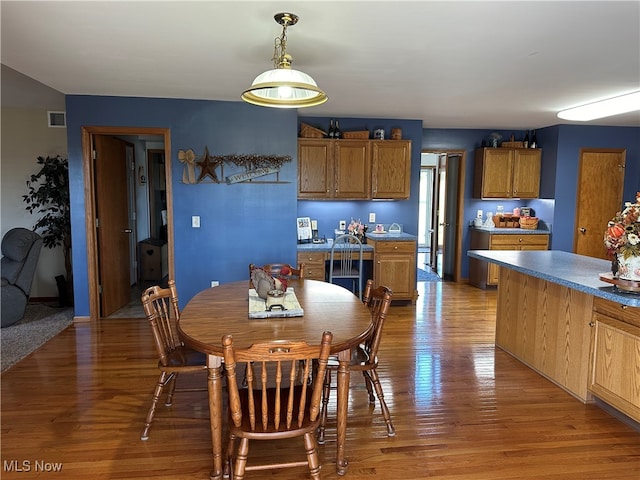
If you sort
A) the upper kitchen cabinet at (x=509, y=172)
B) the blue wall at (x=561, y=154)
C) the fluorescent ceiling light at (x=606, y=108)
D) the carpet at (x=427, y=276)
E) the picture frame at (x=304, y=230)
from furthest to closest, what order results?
the carpet at (x=427, y=276)
the upper kitchen cabinet at (x=509, y=172)
the blue wall at (x=561, y=154)
the picture frame at (x=304, y=230)
the fluorescent ceiling light at (x=606, y=108)

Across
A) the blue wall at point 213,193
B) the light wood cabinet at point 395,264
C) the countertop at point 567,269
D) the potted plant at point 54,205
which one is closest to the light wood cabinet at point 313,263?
the blue wall at point 213,193

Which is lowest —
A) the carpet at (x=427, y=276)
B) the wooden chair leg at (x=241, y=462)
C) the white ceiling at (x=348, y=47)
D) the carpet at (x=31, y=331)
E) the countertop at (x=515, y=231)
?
the carpet at (x=31, y=331)

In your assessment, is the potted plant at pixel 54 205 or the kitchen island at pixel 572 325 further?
the potted plant at pixel 54 205

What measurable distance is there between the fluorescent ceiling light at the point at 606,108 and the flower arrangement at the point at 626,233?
2386 millimetres

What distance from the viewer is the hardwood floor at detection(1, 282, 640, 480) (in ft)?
7.30

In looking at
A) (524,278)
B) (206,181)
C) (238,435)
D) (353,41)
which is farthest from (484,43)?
(206,181)

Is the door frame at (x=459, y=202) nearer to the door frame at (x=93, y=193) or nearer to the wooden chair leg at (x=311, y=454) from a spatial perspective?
the door frame at (x=93, y=193)

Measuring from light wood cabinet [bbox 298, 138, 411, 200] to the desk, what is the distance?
9.55 feet

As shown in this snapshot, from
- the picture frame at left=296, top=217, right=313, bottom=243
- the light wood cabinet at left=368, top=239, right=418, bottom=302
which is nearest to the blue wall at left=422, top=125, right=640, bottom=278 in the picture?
the light wood cabinet at left=368, top=239, right=418, bottom=302

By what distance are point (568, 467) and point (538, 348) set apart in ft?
4.35

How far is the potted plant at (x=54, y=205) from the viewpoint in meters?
5.15

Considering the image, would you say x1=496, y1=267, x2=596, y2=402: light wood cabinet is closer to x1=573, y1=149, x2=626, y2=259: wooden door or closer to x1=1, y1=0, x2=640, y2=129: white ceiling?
x1=1, y1=0, x2=640, y2=129: white ceiling

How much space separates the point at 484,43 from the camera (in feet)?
9.34
